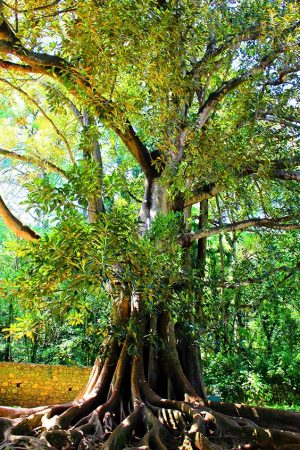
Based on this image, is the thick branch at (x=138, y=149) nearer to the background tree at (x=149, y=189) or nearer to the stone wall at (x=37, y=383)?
the background tree at (x=149, y=189)

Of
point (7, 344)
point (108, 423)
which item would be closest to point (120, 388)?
point (108, 423)

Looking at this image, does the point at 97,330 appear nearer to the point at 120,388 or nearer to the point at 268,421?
the point at 120,388

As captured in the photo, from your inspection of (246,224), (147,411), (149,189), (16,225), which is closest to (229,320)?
(246,224)

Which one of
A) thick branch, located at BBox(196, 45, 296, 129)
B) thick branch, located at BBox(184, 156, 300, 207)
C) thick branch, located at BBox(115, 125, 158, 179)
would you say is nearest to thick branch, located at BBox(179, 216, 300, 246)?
thick branch, located at BBox(184, 156, 300, 207)

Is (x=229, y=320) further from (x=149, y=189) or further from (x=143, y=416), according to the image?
(x=143, y=416)

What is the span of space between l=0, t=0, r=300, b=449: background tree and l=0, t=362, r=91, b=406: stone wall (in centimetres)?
527

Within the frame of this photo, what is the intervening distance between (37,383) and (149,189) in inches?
249

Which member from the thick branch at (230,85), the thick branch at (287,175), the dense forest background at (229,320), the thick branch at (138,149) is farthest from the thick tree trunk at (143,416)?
the thick branch at (230,85)

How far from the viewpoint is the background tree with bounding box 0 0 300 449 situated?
150 inches

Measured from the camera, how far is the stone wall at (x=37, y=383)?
10086 mm

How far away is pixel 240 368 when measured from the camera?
1111 cm

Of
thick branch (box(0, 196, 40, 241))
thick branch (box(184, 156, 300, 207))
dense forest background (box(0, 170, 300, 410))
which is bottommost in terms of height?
dense forest background (box(0, 170, 300, 410))

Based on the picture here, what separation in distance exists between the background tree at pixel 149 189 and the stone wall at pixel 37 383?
5.27 metres

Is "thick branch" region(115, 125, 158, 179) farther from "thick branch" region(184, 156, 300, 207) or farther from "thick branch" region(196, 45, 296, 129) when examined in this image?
"thick branch" region(196, 45, 296, 129)
